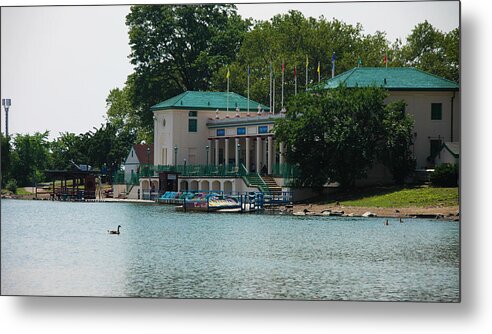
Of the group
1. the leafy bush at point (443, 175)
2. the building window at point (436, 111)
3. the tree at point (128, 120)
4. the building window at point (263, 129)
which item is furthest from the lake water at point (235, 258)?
the tree at point (128, 120)

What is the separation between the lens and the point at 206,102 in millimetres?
64875

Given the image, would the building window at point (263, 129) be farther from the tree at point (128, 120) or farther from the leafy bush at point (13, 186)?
the leafy bush at point (13, 186)

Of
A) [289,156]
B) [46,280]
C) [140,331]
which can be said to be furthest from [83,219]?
[140,331]

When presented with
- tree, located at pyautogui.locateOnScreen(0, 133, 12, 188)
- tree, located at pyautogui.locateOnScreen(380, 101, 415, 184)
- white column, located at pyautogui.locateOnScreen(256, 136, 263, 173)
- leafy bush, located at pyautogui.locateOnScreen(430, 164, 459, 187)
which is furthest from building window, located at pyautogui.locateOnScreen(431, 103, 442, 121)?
white column, located at pyautogui.locateOnScreen(256, 136, 263, 173)

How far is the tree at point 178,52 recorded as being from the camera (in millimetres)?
59188

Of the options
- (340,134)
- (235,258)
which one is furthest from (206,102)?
(235,258)

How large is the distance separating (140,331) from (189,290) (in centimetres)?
393

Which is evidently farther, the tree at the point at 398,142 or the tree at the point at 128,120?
the tree at the point at 128,120

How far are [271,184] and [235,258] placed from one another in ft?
88.5

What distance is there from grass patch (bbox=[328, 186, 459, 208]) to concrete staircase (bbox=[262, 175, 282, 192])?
274 inches

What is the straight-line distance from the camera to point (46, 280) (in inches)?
920

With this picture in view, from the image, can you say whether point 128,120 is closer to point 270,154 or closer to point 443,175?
point 270,154

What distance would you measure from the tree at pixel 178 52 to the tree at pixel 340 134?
30.0 ft

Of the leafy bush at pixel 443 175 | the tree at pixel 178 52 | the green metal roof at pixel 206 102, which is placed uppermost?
the tree at pixel 178 52
